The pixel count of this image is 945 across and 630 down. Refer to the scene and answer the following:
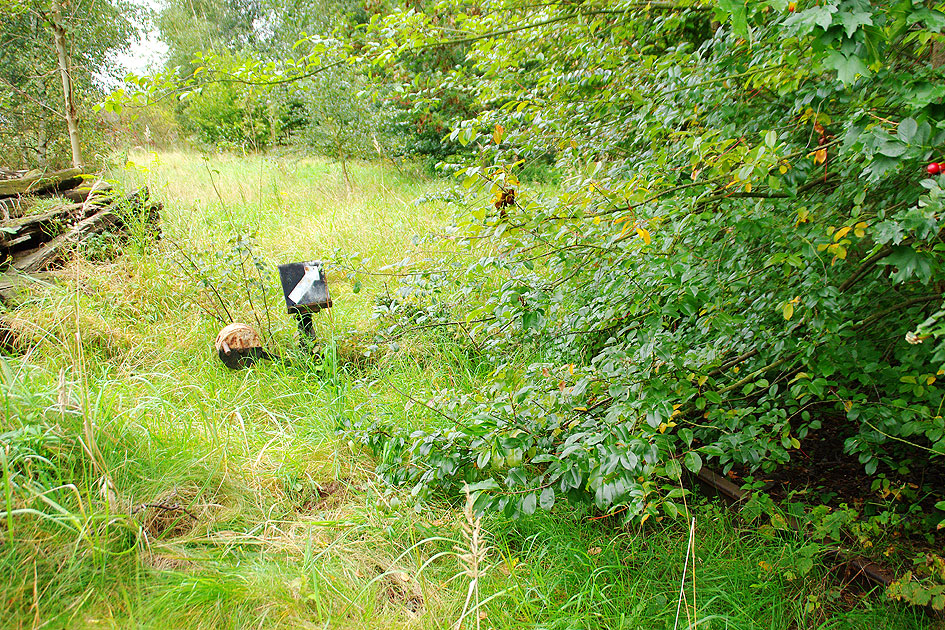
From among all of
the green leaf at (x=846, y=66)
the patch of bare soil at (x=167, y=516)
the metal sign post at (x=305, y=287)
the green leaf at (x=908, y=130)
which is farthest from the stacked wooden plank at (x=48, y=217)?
the green leaf at (x=908, y=130)

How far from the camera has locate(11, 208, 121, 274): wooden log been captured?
4152 mm

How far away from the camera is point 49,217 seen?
14.8 feet

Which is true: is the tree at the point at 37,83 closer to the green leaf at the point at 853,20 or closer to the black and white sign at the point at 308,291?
the black and white sign at the point at 308,291

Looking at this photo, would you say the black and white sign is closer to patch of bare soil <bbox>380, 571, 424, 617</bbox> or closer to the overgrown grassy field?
the overgrown grassy field

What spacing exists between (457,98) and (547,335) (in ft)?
27.3

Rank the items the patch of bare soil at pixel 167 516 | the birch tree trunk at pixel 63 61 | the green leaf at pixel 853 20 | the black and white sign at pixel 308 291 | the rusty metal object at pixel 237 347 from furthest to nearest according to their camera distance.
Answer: the birch tree trunk at pixel 63 61, the rusty metal object at pixel 237 347, the black and white sign at pixel 308 291, the patch of bare soil at pixel 167 516, the green leaf at pixel 853 20

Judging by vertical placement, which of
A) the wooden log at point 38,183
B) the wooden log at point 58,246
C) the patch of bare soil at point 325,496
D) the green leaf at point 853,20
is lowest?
the patch of bare soil at point 325,496

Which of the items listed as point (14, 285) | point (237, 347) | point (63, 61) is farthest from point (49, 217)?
point (237, 347)

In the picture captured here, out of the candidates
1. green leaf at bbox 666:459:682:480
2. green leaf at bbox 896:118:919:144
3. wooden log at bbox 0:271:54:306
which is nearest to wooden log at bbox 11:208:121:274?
wooden log at bbox 0:271:54:306

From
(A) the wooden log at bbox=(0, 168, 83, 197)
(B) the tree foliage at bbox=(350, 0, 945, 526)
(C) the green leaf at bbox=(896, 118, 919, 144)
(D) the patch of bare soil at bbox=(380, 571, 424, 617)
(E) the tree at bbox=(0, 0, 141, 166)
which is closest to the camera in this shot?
(C) the green leaf at bbox=(896, 118, 919, 144)

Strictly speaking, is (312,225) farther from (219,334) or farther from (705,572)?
(705,572)

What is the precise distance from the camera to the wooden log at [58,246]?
4.15 meters

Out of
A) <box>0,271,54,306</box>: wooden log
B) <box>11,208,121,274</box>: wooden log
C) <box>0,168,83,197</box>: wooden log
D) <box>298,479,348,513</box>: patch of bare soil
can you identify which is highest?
<box>0,168,83,197</box>: wooden log

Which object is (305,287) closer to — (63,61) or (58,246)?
(58,246)
